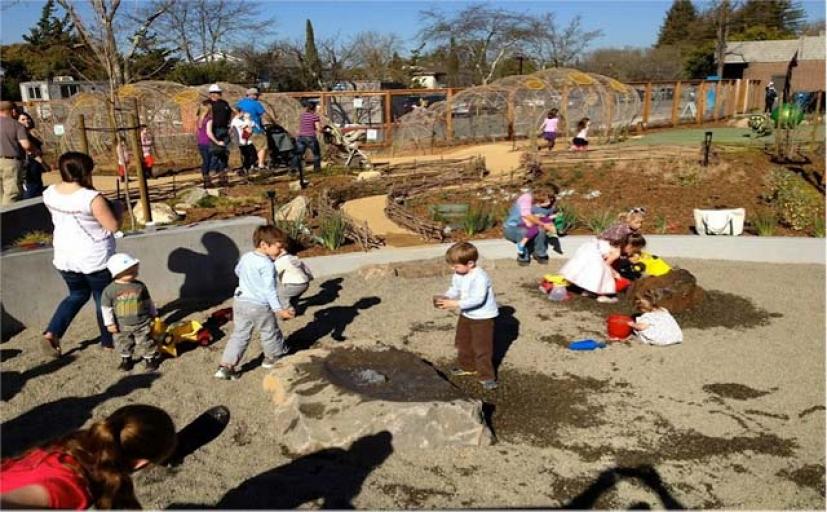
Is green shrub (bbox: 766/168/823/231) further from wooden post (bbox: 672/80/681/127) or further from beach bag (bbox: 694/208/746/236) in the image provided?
wooden post (bbox: 672/80/681/127)

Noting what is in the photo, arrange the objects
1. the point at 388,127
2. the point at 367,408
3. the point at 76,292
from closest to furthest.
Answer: the point at 367,408 → the point at 76,292 → the point at 388,127

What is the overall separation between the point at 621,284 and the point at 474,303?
2.94 metres

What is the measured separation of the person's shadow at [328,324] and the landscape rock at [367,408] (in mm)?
1087

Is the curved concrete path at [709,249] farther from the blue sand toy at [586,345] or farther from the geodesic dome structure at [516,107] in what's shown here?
the geodesic dome structure at [516,107]

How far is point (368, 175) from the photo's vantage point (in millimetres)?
13727

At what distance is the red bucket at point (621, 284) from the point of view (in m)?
7.24

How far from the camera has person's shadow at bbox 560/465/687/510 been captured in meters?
3.63

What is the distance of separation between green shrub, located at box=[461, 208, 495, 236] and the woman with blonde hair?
742cm

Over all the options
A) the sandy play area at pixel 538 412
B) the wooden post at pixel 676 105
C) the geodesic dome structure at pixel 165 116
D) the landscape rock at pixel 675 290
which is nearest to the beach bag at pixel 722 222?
the sandy play area at pixel 538 412

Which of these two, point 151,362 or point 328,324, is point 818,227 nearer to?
point 328,324

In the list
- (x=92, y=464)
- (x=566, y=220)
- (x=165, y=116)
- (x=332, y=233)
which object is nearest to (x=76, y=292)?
(x=332, y=233)

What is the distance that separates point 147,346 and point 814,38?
5319 cm

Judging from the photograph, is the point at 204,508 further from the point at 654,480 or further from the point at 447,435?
the point at 654,480

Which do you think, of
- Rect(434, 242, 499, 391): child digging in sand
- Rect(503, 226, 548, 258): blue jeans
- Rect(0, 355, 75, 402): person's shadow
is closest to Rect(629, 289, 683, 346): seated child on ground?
Rect(434, 242, 499, 391): child digging in sand
